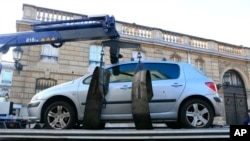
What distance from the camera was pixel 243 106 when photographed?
769 inches

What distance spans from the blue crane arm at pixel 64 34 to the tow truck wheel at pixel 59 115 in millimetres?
1561

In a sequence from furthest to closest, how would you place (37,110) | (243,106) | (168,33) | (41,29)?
1. (243,106)
2. (168,33)
3. (41,29)
4. (37,110)

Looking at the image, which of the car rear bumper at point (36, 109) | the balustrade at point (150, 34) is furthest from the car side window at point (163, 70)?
the balustrade at point (150, 34)

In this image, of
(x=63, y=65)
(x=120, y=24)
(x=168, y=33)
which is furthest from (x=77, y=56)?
(x=168, y=33)

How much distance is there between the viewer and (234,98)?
19250 millimetres

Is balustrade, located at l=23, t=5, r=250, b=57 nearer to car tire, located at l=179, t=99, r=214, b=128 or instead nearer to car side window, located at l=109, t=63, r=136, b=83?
car side window, located at l=109, t=63, r=136, b=83

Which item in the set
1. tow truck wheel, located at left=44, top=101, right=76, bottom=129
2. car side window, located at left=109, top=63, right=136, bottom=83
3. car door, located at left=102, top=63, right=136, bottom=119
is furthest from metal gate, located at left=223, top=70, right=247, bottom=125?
tow truck wheel, located at left=44, top=101, right=76, bottom=129

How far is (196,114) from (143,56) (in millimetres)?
12926

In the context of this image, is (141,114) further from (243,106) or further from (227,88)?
(243,106)

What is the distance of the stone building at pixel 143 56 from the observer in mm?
14250

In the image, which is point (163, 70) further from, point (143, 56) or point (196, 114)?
point (143, 56)

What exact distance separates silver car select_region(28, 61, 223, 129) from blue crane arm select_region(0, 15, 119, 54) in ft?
3.23

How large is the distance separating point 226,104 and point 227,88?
133cm

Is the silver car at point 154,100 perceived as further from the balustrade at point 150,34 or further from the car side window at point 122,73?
the balustrade at point 150,34
